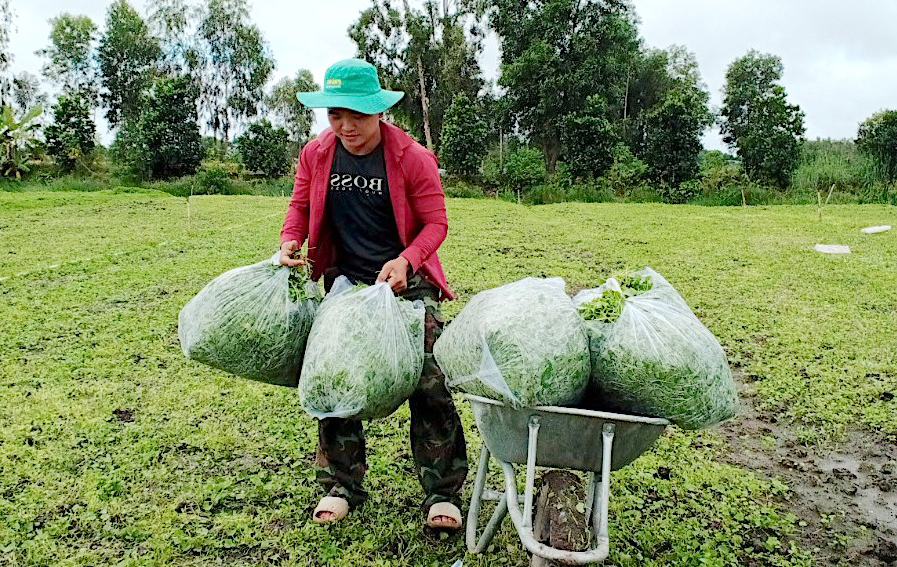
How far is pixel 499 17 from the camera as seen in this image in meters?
19.8

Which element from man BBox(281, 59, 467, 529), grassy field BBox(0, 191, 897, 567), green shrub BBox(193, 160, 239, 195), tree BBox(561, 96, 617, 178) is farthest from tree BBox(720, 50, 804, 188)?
man BBox(281, 59, 467, 529)

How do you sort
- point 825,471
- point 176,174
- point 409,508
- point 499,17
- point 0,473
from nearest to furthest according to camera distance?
point 409,508
point 0,473
point 825,471
point 176,174
point 499,17

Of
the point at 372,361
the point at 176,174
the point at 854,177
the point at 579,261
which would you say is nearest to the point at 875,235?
the point at 579,261

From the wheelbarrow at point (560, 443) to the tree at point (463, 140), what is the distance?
1577 cm

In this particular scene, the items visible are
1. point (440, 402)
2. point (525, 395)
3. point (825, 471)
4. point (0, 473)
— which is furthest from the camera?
point (825, 471)

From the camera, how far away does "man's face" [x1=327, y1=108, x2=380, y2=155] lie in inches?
89.2

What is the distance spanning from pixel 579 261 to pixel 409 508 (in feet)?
16.3

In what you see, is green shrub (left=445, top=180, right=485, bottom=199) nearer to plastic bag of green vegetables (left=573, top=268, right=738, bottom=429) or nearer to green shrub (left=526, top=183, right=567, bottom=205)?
green shrub (left=526, top=183, right=567, bottom=205)

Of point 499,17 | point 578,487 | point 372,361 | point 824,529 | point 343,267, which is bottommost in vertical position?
point 824,529

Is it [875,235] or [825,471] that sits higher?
[875,235]

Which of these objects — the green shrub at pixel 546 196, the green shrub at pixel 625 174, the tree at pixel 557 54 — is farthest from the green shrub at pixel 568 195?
the tree at pixel 557 54

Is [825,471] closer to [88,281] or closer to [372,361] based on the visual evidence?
[372,361]

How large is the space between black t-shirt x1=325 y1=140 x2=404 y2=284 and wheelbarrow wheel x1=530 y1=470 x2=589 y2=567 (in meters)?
0.90

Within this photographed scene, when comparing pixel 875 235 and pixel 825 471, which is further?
pixel 875 235
